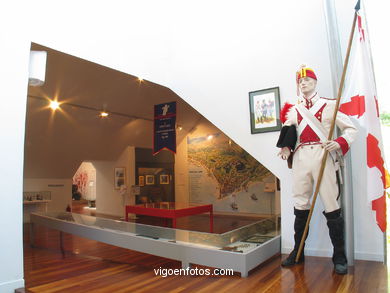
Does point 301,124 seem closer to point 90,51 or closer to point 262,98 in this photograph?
point 262,98

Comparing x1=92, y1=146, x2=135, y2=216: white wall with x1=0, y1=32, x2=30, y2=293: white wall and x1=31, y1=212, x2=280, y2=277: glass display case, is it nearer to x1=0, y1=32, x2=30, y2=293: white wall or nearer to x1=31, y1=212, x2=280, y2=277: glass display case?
x1=31, y1=212, x2=280, y2=277: glass display case

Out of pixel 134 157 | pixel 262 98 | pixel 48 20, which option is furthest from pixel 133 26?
pixel 134 157

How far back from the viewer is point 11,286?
93.6 inches

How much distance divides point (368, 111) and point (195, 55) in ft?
7.85

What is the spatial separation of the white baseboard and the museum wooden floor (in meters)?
0.09

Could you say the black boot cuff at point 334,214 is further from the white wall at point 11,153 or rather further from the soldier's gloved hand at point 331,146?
the white wall at point 11,153

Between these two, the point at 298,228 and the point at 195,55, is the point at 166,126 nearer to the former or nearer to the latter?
the point at 195,55

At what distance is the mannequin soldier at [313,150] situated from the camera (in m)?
2.66

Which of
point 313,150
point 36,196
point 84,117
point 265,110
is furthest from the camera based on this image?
point 36,196

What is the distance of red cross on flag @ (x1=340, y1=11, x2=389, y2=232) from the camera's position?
2535mm

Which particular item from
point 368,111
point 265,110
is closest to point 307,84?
point 368,111

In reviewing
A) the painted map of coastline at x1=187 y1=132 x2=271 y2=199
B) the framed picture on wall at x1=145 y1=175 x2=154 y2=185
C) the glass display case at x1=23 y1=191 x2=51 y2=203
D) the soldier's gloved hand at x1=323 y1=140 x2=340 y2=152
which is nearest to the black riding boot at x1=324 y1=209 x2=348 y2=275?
the soldier's gloved hand at x1=323 y1=140 x2=340 y2=152

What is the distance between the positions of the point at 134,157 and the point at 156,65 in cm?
534

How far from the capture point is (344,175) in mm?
2807
